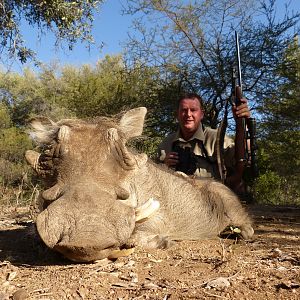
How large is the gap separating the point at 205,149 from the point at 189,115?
47 cm

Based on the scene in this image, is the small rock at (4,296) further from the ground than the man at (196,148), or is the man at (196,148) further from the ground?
the man at (196,148)

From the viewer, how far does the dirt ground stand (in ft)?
7.54

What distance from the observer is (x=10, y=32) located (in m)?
9.16

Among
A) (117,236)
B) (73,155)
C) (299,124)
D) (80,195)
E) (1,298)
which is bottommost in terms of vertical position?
(1,298)

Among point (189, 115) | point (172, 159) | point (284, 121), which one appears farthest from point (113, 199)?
point (284, 121)

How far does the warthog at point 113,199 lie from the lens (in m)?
2.49

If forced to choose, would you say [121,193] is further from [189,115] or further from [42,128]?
[189,115]

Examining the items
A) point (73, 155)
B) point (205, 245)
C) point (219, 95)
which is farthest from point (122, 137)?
point (219, 95)

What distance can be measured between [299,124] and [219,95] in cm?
229

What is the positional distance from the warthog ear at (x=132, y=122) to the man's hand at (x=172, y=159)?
5.24ft

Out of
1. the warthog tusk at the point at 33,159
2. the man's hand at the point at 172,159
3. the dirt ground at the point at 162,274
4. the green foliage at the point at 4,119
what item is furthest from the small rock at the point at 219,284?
the green foliage at the point at 4,119

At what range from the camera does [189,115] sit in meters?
5.82

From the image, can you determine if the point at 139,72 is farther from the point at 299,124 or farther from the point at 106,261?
the point at 106,261

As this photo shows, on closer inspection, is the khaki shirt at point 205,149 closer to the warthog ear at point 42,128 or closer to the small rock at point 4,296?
the warthog ear at point 42,128
